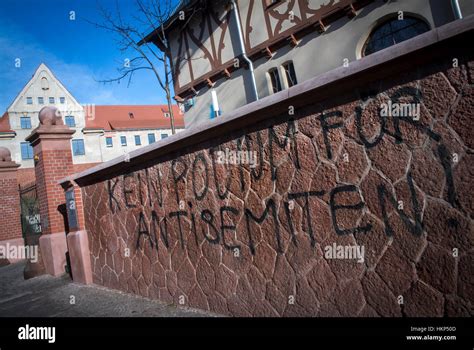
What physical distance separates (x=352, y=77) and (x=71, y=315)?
4.26 meters

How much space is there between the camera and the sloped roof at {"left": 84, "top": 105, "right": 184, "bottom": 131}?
4109cm

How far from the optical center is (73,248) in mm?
5961

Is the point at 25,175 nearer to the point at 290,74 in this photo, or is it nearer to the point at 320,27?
the point at 290,74

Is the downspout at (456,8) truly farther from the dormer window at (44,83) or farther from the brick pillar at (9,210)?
the dormer window at (44,83)

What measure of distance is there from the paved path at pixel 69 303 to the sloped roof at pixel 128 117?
35597 millimetres

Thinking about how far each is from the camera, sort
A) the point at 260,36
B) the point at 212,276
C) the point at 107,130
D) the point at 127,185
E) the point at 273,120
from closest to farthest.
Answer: the point at 273,120, the point at 212,276, the point at 127,185, the point at 260,36, the point at 107,130

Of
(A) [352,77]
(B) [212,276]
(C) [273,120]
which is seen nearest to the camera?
(A) [352,77]

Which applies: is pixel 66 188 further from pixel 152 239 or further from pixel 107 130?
pixel 107 130

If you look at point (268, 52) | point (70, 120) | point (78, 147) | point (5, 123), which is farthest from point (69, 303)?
point (5, 123)

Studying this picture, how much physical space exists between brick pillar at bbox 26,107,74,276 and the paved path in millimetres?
574

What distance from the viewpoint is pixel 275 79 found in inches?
435

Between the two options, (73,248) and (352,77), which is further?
(73,248)
